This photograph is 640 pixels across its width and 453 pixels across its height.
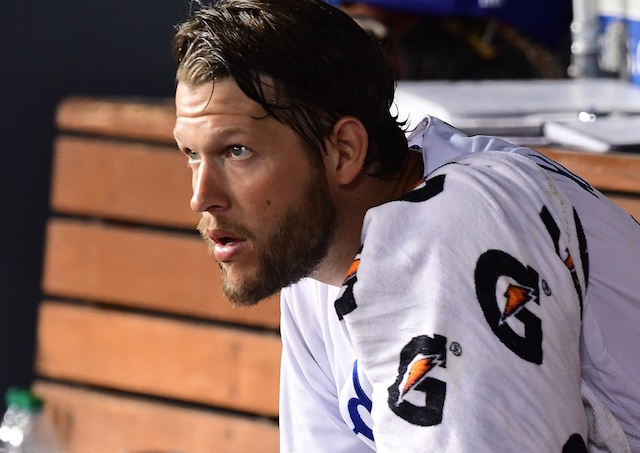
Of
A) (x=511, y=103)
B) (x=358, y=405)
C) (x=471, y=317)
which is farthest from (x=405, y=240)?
(x=511, y=103)

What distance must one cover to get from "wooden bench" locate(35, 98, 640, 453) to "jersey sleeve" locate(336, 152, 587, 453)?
4.03 ft

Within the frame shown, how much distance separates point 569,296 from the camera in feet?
3.28

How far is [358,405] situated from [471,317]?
1.44 feet

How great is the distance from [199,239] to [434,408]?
1453 mm

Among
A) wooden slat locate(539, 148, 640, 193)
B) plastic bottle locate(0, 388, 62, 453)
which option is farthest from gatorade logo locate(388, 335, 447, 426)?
plastic bottle locate(0, 388, 62, 453)

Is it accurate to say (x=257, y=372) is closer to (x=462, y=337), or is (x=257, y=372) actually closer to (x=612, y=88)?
(x=612, y=88)

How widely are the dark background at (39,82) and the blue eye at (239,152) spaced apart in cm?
159

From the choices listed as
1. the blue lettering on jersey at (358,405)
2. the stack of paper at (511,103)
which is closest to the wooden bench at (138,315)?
the stack of paper at (511,103)

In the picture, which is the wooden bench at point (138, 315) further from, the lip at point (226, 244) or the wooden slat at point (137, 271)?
the lip at point (226, 244)

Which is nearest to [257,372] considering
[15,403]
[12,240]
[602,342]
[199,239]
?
[199,239]

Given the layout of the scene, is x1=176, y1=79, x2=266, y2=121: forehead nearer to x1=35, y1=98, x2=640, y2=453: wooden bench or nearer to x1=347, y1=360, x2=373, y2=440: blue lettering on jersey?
x1=347, y1=360, x2=373, y2=440: blue lettering on jersey

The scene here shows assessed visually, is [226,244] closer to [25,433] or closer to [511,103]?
[511,103]

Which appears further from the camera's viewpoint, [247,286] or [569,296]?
[247,286]

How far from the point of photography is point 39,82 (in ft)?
8.81
